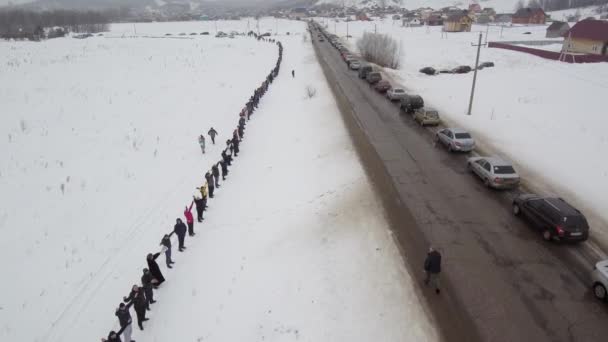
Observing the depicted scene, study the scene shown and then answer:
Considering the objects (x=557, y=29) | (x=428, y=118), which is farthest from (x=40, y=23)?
(x=428, y=118)

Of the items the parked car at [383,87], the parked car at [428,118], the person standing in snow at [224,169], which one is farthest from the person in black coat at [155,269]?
the parked car at [383,87]

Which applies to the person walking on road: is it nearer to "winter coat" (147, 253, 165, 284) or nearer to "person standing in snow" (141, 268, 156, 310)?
"person standing in snow" (141, 268, 156, 310)

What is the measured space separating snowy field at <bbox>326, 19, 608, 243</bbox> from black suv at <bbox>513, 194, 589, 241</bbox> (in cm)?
174

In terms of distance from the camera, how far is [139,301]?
11.1 meters

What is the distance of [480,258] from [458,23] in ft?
386

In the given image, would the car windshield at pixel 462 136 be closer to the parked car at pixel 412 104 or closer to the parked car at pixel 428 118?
the parked car at pixel 428 118

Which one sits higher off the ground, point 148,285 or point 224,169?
point 224,169

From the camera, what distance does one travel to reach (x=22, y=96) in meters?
39.0

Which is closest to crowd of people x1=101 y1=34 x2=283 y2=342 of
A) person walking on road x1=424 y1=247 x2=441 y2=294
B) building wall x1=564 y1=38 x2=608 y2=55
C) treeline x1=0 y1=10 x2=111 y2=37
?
person walking on road x1=424 y1=247 x2=441 y2=294

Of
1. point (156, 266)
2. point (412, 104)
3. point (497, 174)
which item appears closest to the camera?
point (156, 266)

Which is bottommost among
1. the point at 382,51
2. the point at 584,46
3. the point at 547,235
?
the point at 547,235

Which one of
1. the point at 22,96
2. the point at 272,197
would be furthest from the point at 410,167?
the point at 22,96

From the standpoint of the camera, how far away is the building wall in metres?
59.3

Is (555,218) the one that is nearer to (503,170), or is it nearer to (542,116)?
(503,170)
